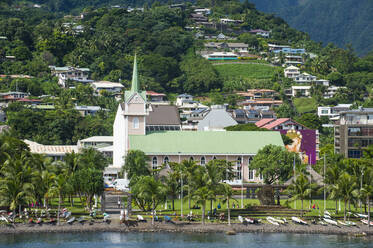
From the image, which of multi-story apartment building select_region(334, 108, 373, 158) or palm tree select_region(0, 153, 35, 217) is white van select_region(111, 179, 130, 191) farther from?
multi-story apartment building select_region(334, 108, 373, 158)

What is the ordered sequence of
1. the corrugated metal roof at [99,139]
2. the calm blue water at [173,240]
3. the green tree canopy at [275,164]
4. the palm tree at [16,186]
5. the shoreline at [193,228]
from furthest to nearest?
the corrugated metal roof at [99,139] → the green tree canopy at [275,164] → the palm tree at [16,186] → the shoreline at [193,228] → the calm blue water at [173,240]

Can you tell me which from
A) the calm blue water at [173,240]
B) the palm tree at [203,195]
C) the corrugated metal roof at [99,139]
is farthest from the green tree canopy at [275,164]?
the corrugated metal roof at [99,139]

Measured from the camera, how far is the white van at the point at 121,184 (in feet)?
365

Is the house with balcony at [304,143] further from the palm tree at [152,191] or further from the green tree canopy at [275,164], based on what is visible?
the palm tree at [152,191]

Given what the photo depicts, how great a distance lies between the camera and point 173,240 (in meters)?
88.5

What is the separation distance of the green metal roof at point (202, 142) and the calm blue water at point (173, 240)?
33.8 meters

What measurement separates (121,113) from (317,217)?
138 feet

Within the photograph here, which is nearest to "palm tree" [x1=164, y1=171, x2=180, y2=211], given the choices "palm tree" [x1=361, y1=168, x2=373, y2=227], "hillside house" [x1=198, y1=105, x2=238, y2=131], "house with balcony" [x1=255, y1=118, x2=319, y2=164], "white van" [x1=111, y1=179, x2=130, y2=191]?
"white van" [x1=111, y1=179, x2=130, y2=191]

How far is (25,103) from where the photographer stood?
618 feet

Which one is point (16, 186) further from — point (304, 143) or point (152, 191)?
point (304, 143)

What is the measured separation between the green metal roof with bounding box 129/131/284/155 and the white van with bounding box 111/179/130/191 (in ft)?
32.2

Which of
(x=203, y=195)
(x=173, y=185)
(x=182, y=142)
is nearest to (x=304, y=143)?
(x=182, y=142)

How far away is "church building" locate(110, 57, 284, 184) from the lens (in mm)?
124062

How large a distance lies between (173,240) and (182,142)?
38510 mm
